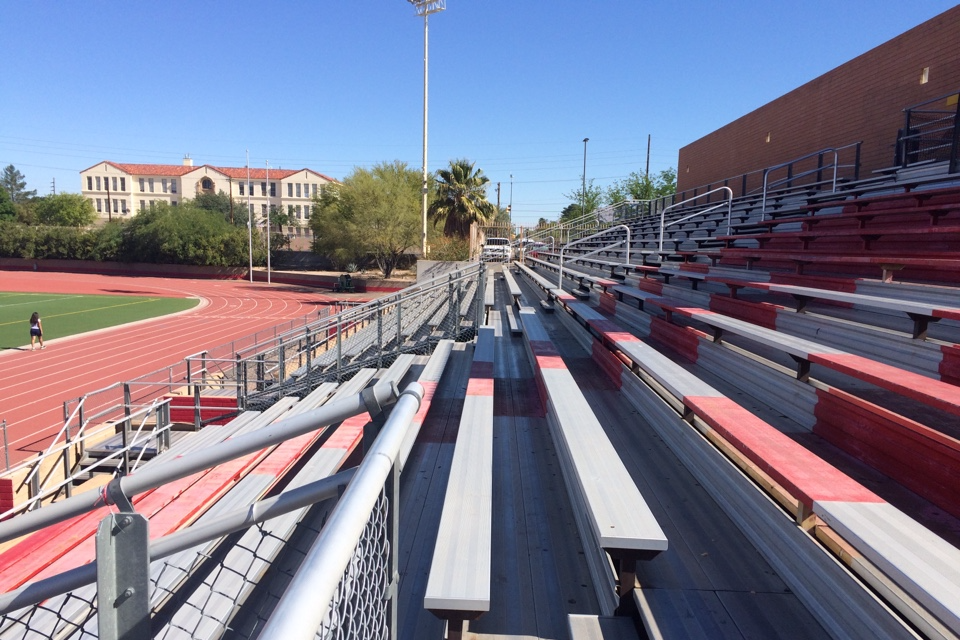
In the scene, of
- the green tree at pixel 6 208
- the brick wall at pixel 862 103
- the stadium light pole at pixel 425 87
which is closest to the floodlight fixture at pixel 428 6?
the stadium light pole at pixel 425 87

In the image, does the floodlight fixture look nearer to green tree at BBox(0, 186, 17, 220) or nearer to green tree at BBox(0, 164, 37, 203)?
green tree at BBox(0, 186, 17, 220)

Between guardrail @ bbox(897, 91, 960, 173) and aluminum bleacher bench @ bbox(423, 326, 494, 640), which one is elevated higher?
guardrail @ bbox(897, 91, 960, 173)

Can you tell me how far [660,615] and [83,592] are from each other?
301cm

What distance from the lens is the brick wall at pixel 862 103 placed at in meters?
10.6

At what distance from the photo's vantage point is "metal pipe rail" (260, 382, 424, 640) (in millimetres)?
642

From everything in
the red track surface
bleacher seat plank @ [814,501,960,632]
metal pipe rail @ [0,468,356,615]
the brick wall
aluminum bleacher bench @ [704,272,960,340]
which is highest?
the brick wall

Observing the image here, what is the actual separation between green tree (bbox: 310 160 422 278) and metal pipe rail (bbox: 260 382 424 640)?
39.3 meters

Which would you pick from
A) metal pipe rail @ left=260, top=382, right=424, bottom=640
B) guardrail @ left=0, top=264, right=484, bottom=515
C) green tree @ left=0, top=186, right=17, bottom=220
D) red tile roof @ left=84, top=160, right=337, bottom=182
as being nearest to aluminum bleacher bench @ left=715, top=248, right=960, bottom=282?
guardrail @ left=0, top=264, right=484, bottom=515

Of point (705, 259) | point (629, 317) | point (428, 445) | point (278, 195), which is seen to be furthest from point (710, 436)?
point (278, 195)

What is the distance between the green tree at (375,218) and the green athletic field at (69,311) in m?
11.5

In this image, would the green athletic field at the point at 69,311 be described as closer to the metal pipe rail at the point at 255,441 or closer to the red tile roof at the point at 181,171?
the metal pipe rail at the point at 255,441

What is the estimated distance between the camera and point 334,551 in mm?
783

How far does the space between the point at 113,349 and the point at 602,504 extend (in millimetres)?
22700

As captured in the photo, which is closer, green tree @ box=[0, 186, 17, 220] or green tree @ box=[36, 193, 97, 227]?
green tree @ box=[36, 193, 97, 227]
